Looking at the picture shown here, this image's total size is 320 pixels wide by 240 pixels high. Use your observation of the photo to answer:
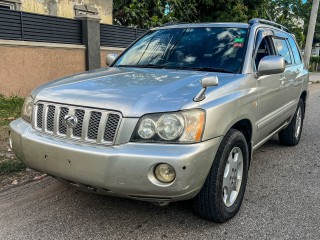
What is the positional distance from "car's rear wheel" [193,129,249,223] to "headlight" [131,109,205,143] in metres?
0.39

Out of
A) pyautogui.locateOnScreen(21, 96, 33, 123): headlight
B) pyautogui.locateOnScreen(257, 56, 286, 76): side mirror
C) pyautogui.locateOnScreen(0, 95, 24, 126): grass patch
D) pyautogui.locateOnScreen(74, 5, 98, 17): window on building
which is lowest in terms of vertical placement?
pyautogui.locateOnScreen(0, 95, 24, 126): grass patch

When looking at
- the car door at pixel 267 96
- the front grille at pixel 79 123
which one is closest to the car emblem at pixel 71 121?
the front grille at pixel 79 123

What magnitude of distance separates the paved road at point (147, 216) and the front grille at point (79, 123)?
Result: 2.78ft

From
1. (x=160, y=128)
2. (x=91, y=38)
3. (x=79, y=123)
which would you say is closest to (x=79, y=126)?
(x=79, y=123)

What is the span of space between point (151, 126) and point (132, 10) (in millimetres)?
A: 13193

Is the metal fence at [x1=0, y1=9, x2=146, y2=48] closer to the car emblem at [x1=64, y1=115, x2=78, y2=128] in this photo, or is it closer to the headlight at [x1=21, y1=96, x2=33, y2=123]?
the headlight at [x1=21, y1=96, x2=33, y2=123]

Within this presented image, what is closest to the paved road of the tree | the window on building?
the window on building

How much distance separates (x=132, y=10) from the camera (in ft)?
49.3

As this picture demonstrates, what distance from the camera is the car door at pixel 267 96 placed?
12.8 ft

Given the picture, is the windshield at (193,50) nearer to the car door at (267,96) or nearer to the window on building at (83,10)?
the car door at (267,96)

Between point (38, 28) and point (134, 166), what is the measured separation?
25.5ft

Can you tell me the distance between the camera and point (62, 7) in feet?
38.5

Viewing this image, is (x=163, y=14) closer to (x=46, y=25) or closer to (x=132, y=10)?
(x=132, y=10)

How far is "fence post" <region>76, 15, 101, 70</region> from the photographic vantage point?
1053 cm
